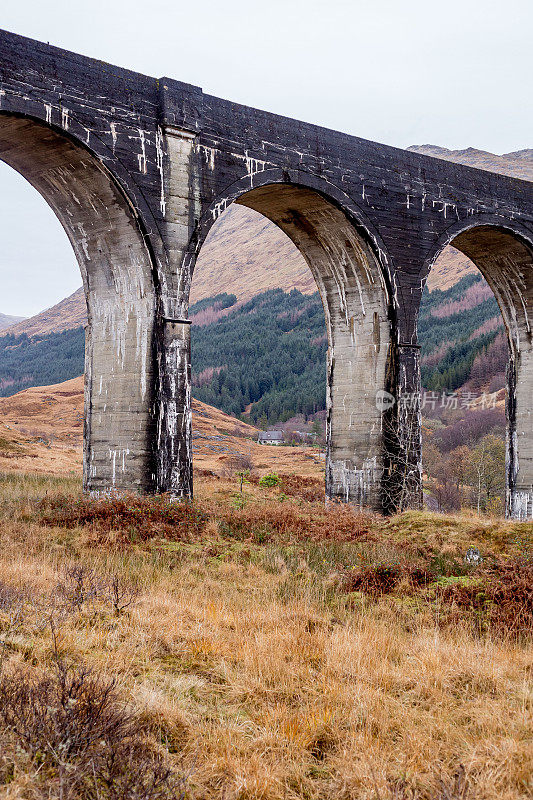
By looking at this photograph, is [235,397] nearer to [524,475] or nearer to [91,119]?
[524,475]

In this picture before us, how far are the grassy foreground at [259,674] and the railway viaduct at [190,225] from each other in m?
3.81

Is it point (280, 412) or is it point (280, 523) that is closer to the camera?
point (280, 523)

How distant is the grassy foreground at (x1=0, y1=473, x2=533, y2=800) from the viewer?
11.5 ft

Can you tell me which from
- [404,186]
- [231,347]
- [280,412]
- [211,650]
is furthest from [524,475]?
[231,347]

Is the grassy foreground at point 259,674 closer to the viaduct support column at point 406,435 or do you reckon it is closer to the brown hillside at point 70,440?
the viaduct support column at point 406,435

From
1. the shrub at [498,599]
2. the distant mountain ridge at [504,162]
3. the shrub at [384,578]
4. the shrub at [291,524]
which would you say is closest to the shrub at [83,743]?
the shrub at [498,599]

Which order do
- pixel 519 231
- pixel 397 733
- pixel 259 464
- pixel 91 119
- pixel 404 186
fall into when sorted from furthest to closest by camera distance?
1. pixel 259 464
2. pixel 519 231
3. pixel 404 186
4. pixel 91 119
5. pixel 397 733

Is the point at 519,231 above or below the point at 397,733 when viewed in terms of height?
above

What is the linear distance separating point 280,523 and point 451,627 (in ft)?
19.4

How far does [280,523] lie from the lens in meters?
12.4

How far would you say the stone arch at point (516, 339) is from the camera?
63.7 ft

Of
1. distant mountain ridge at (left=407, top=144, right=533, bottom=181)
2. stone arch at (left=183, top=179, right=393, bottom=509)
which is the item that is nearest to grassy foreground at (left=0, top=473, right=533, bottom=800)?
stone arch at (left=183, top=179, right=393, bottom=509)

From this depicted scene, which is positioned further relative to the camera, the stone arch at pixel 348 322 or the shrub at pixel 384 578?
the stone arch at pixel 348 322

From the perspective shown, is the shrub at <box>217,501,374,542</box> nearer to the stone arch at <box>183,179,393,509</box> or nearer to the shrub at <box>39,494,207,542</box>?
the shrub at <box>39,494,207,542</box>
